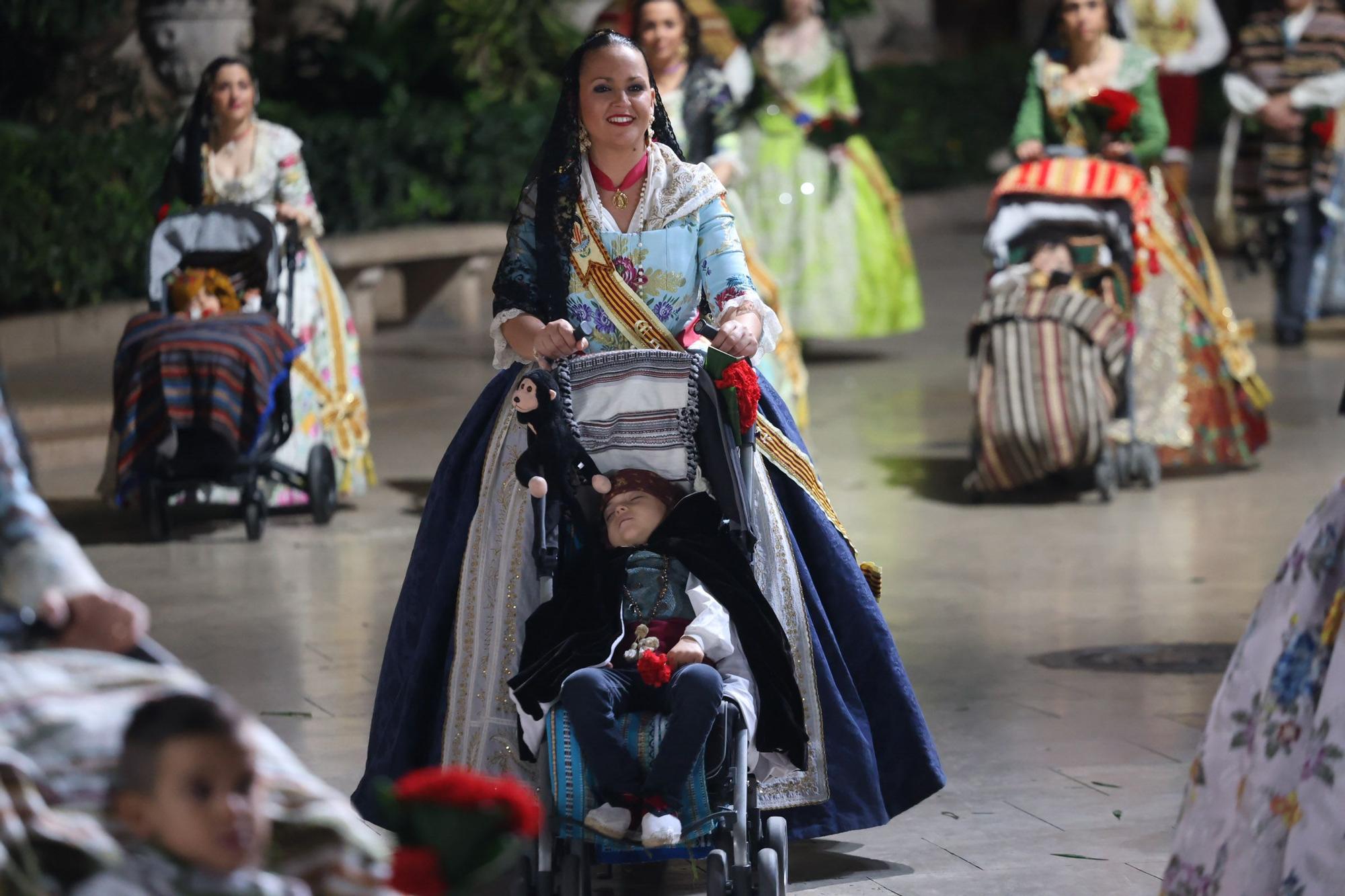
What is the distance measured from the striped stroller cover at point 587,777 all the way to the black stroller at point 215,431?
469cm

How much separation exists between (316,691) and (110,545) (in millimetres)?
2635

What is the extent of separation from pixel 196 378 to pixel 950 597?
10.0 ft

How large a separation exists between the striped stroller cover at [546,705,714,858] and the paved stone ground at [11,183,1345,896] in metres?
0.61

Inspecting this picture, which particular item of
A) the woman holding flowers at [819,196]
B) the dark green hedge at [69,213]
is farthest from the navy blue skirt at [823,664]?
the dark green hedge at [69,213]

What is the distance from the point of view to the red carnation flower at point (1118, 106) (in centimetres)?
954

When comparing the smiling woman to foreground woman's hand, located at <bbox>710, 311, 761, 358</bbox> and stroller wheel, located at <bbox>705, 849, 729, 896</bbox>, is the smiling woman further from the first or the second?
stroller wheel, located at <bbox>705, 849, 729, 896</bbox>

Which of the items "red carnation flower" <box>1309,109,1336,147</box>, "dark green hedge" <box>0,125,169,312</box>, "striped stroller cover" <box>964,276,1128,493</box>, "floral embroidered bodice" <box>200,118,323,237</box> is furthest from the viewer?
"red carnation flower" <box>1309,109,1336,147</box>

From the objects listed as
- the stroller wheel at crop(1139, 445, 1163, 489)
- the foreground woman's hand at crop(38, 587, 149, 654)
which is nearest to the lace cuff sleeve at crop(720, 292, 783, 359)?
the foreground woman's hand at crop(38, 587, 149, 654)

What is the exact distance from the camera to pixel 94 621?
3.00 meters

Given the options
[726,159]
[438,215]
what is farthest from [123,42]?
[726,159]

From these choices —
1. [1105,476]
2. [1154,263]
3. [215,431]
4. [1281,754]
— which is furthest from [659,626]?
[1154,263]

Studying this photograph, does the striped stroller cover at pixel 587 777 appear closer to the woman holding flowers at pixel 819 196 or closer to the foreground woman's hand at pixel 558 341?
the foreground woman's hand at pixel 558 341

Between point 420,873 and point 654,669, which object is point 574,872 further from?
point 420,873

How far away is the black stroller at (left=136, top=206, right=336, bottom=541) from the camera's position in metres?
9.02
